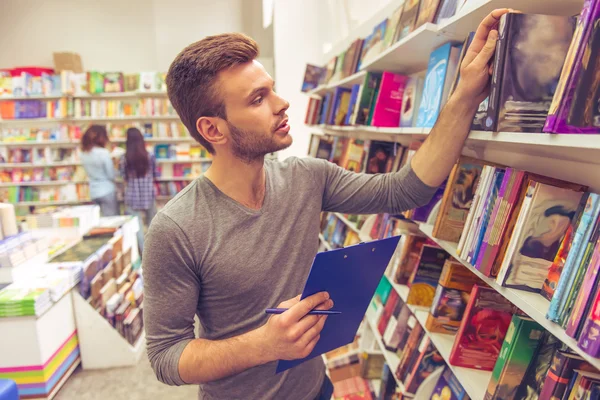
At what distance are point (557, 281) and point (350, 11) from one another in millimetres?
Answer: 3082

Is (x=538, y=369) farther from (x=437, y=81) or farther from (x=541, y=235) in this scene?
(x=437, y=81)

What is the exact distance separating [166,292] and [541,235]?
97cm

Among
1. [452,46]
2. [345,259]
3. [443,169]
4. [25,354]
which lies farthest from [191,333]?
[25,354]

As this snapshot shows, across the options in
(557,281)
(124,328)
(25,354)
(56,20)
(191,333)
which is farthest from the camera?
(56,20)

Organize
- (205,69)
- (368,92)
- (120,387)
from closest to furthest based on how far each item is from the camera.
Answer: (205,69) < (368,92) < (120,387)

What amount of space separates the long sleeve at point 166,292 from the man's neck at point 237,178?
0.21 metres

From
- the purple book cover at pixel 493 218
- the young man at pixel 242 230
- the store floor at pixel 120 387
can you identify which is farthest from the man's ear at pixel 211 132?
the store floor at pixel 120 387

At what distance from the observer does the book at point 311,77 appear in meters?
3.32

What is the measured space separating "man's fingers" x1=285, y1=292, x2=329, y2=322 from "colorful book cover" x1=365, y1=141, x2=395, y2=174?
1.16 m

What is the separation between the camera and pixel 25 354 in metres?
2.37

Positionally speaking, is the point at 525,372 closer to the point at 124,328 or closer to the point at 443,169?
the point at 443,169

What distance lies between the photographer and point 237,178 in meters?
1.19

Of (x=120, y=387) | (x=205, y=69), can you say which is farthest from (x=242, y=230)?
(x=120, y=387)

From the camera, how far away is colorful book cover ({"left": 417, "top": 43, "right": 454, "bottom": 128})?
1286 mm
